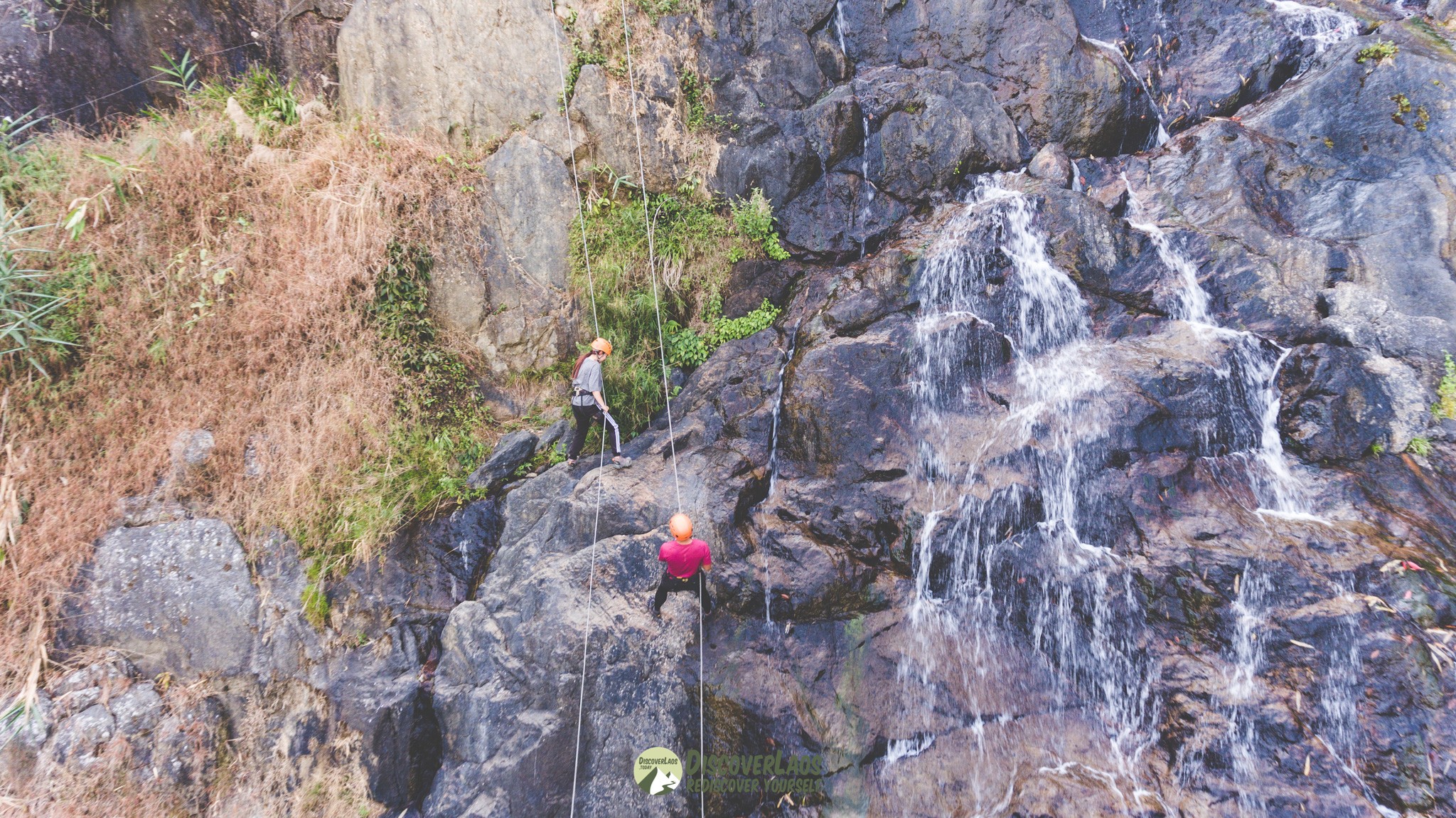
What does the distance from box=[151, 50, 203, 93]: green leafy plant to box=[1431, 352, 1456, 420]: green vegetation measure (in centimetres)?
1452

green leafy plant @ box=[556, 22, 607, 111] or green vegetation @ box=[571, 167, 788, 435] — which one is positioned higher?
green leafy plant @ box=[556, 22, 607, 111]

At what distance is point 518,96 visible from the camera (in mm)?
7992

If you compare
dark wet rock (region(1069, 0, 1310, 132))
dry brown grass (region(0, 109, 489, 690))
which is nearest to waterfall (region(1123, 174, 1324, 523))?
dark wet rock (region(1069, 0, 1310, 132))

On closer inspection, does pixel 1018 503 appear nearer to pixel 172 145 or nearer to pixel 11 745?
pixel 11 745

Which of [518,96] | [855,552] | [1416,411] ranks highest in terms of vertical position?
[518,96]

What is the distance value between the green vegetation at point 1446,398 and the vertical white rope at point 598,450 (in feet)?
26.7

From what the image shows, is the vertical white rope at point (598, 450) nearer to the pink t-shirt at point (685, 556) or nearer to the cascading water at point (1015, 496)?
the pink t-shirt at point (685, 556)

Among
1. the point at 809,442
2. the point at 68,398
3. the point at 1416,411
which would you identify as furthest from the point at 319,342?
the point at 1416,411

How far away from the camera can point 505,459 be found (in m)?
6.66

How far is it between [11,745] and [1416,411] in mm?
13682

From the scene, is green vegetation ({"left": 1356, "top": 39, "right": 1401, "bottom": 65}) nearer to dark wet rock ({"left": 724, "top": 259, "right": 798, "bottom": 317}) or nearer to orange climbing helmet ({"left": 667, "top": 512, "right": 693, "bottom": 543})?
dark wet rock ({"left": 724, "top": 259, "right": 798, "bottom": 317})

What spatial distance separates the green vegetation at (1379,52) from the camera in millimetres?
6840

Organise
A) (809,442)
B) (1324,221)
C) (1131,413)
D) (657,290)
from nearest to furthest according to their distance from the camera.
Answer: (1131,413) → (809,442) → (1324,221) → (657,290)
